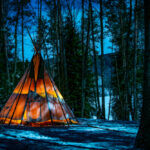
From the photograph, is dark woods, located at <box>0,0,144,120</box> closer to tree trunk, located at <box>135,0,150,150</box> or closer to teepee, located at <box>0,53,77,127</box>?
teepee, located at <box>0,53,77,127</box>

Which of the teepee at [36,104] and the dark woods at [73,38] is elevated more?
the dark woods at [73,38]

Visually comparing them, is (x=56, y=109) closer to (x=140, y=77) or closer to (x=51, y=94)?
(x=51, y=94)

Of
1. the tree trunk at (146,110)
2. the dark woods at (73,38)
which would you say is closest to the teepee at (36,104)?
the tree trunk at (146,110)

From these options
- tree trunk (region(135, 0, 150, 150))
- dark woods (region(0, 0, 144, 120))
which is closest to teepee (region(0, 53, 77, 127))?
tree trunk (region(135, 0, 150, 150))

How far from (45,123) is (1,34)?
17.0 ft

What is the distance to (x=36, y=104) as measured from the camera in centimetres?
350

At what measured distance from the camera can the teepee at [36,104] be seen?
3.43 meters

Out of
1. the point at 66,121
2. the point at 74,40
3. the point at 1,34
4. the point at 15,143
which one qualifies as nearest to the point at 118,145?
the point at 15,143

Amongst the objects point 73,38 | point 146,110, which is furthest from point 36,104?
point 73,38

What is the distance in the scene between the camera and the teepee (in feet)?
11.3

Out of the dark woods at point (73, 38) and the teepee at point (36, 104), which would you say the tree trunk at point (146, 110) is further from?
the dark woods at point (73, 38)

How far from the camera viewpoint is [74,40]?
31.0 feet

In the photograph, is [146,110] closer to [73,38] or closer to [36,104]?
[36,104]

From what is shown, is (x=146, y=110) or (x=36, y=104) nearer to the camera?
(x=146, y=110)
